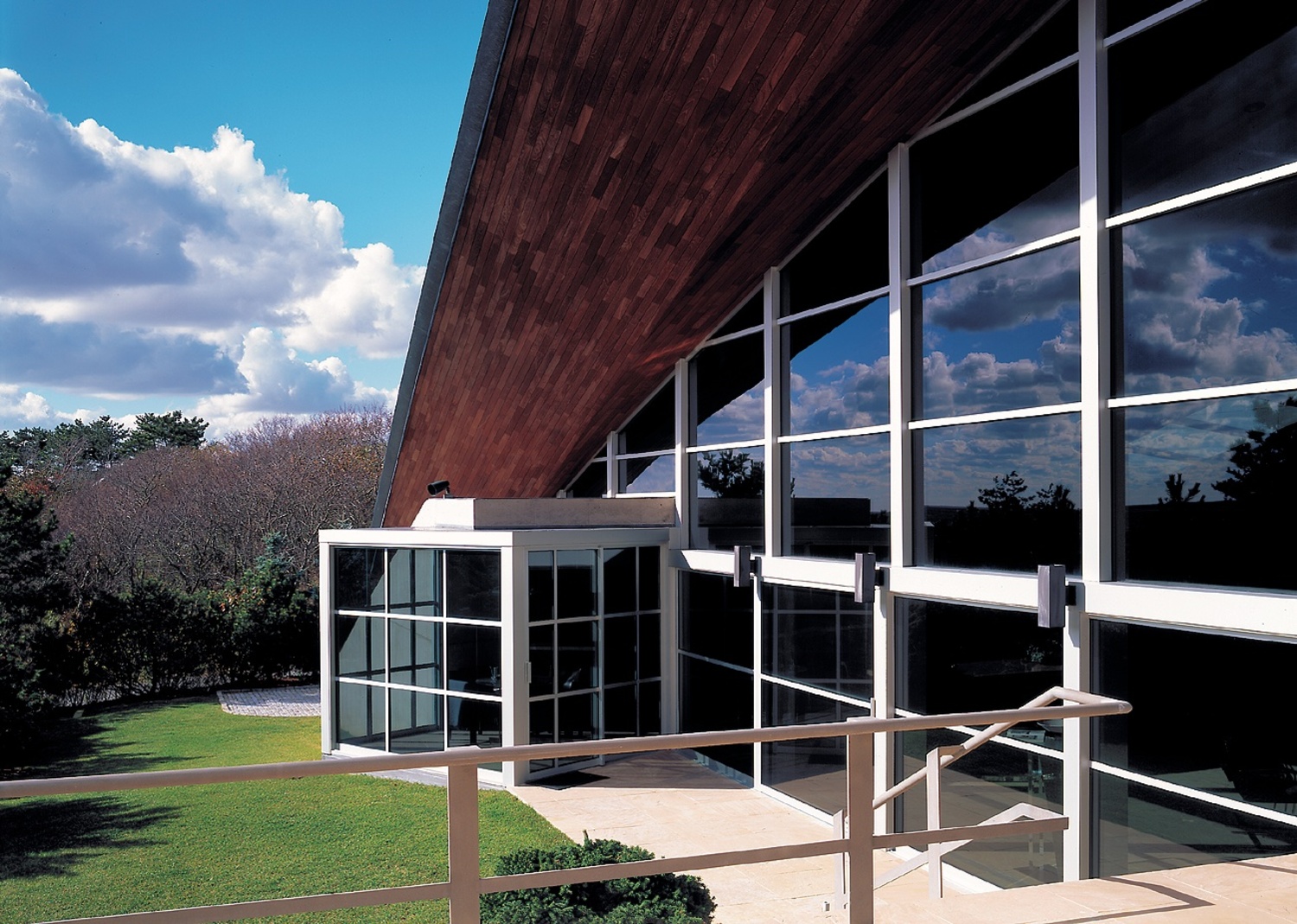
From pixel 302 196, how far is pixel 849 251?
7427 centimetres

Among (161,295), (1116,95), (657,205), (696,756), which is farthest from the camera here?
(161,295)

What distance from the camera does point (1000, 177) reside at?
9.00 m

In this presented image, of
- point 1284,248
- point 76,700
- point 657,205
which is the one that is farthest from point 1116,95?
point 76,700

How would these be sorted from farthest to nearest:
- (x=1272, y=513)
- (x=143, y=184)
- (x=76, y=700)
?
(x=143, y=184) < (x=76, y=700) < (x=1272, y=513)

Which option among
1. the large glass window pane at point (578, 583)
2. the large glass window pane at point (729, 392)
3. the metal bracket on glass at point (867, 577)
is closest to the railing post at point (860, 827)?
the metal bracket on glass at point (867, 577)

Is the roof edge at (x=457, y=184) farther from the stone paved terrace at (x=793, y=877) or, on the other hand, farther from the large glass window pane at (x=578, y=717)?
the stone paved terrace at (x=793, y=877)

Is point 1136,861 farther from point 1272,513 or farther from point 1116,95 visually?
point 1116,95

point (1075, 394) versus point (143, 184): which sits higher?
point (143, 184)

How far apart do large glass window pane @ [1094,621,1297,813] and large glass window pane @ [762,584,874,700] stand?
10.9 feet

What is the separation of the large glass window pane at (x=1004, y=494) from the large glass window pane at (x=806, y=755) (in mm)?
2387

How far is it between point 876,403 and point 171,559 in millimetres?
26374

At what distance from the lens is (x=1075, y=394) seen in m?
7.98

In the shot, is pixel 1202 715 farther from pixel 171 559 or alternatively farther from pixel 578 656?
pixel 171 559

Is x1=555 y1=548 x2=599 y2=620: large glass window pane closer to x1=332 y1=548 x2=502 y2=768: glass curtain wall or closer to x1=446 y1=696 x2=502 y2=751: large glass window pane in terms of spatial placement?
x1=332 y1=548 x2=502 y2=768: glass curtain wall
